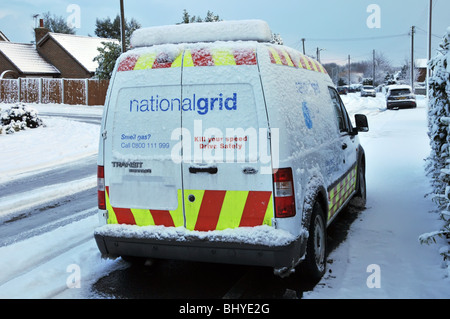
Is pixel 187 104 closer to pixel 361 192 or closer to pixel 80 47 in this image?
pixel 361 192

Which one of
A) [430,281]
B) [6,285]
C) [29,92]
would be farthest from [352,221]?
[29,92]

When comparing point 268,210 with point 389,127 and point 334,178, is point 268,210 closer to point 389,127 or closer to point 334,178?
point 334,178

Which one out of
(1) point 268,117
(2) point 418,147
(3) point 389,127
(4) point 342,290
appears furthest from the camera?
(3) point 389,127

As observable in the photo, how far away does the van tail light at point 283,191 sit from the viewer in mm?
3796

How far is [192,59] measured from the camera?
4.11 meters

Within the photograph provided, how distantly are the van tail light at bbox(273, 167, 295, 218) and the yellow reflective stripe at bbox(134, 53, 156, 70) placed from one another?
59.3 inches

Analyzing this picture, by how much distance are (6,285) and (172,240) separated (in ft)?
5.71

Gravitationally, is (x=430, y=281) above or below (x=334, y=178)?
below

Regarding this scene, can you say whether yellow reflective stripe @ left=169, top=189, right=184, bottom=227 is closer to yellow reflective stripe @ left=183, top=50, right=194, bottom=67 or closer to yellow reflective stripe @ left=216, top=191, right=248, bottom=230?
yellow reflective stripe @ left=216, top=191, right=248, bottom=230

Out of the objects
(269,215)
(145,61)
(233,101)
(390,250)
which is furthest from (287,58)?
(390,250)

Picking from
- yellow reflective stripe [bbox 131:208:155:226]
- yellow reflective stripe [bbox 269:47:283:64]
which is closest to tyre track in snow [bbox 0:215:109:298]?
yellow reflective stripe [bbox 131:208:155:226]

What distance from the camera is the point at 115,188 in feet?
14.1

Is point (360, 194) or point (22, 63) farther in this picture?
point (22, 63)

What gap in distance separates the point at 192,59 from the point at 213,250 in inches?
64.6
